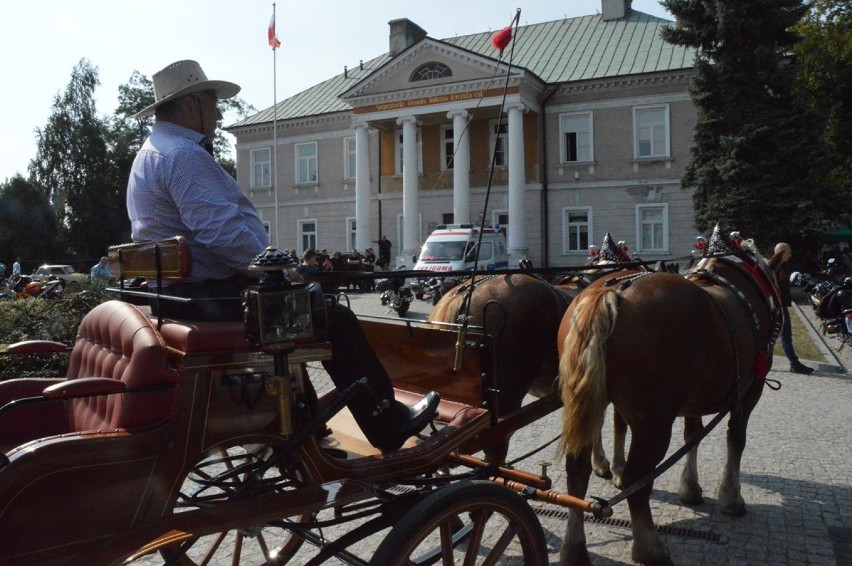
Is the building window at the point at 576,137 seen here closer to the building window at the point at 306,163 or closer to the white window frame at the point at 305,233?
the building window at the point at 306,163

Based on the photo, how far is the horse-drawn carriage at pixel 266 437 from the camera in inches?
91.1

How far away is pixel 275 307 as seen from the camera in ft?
7.93

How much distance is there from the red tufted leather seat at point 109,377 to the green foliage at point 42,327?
3.58 meters

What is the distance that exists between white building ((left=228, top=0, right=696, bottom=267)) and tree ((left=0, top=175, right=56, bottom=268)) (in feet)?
60.7

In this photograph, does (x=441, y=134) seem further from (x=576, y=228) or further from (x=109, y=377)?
(x=109, y=377)

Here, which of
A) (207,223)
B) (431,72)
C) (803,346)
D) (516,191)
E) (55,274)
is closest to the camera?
(207,223)

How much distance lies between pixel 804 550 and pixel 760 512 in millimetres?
655

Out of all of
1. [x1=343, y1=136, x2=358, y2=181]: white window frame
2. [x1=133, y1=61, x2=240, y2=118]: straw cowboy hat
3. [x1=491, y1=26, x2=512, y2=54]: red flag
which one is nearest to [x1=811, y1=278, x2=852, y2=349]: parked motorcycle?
[x1=491, y1=26, x2=512, y2=54]: red flag

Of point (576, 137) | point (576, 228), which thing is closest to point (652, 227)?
point (576, 228)

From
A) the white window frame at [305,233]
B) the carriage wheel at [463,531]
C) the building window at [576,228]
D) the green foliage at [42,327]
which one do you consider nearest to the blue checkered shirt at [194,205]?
the carriage wheel at [463,531]

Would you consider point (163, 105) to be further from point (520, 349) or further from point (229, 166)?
point (229, 166)

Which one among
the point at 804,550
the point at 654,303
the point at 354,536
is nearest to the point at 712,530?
the point at 804,550

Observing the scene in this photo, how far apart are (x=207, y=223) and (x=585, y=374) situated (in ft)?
6.87

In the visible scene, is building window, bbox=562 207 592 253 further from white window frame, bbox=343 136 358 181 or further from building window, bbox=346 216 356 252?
white window frame, bbox=343 136 358 181
